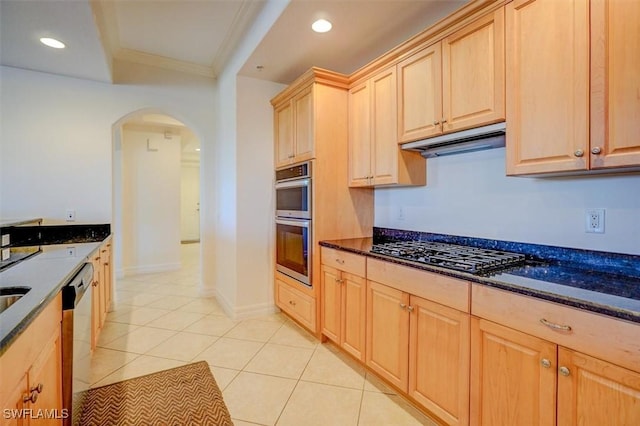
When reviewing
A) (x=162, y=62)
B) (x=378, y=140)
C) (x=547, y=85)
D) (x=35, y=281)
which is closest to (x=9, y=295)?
(x=35, y=281)

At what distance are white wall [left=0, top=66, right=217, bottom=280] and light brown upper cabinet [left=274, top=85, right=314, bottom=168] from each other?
1352 millimetres

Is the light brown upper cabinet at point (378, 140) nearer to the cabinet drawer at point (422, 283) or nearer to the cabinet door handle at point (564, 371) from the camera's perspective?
the cabinet drawer at point (422, 283)

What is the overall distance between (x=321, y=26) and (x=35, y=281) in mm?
2244

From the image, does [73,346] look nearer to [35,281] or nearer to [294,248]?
[35,281]

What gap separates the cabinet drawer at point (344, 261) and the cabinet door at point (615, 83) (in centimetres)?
130

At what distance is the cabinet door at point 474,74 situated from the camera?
161cm

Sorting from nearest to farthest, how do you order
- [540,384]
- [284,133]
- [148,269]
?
[540,384]
[284,133]
[148,269]

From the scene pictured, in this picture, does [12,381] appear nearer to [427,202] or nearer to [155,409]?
[155,409]

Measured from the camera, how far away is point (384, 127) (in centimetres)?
232

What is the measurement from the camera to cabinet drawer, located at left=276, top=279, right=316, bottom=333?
260cm

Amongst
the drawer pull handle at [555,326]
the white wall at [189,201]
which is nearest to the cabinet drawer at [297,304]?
the drawer pull handle at [555,326]

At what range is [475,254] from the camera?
177 centimetres

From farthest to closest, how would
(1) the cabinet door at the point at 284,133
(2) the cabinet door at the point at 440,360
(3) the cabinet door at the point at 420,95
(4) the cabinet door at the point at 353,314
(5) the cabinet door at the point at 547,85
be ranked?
(1) the cabinet door at the point at 284,133
(4) the cabinet door at the point at 353,314
(3) the cabinet door at the point at 420,95
(2) the cabinet door at the point at 440,360
(5) the cabinet door at the point at 547,85

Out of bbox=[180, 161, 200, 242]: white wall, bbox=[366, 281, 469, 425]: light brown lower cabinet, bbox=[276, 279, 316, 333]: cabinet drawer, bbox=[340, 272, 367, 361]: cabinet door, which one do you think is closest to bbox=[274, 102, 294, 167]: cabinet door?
bbox=[276, 279, 316, 333]: cabinet drawer
